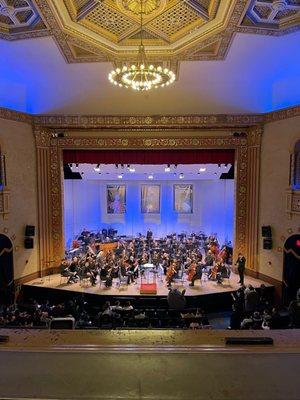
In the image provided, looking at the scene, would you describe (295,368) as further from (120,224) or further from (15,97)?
(120,224)

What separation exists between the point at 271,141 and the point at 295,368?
29.4 ft

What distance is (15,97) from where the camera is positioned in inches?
A: 395

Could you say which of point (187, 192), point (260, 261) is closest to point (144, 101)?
point (260, 261)

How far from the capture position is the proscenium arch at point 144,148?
11.4 m

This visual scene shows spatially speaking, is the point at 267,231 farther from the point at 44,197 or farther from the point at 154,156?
the point at 44,197

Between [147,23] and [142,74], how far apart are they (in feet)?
6.11

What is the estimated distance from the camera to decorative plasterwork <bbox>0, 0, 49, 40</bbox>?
6.02 m

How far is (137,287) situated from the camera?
10672mm

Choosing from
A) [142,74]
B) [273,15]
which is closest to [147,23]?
[142,74]

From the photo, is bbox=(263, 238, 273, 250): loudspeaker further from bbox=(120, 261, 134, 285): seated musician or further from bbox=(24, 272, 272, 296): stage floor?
bbox=(120, 261, 134, 285): seated musician

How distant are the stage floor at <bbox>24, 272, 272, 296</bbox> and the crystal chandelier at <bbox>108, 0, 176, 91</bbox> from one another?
6514 millimetres

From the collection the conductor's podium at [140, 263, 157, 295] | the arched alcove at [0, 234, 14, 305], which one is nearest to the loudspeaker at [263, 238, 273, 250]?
the conductor's podium at [140, 263, 157, 295]

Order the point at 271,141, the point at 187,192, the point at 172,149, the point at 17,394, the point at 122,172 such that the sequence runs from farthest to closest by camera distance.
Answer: the point at 187,192 → the point at 122,172 → the point at 172,149 → the point at 271,141 → the point at 17,394

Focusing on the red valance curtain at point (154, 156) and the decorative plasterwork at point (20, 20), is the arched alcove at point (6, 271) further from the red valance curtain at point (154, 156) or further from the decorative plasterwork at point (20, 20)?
the decorative plasterwork at point (20, 20)
